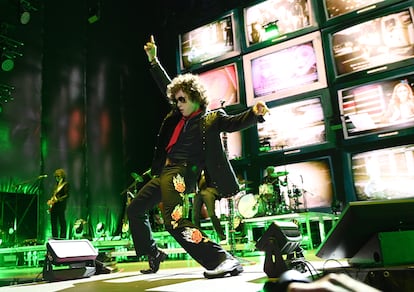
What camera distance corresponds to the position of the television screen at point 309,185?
8258 mm

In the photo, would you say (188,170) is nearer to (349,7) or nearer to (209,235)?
(209,235)

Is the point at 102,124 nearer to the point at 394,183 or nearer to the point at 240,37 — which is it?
the point at 240,37

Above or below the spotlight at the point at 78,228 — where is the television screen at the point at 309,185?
above

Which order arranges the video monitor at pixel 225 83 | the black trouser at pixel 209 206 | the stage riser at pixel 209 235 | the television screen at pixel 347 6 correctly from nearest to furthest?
the black trouser at pixel 209 206, the stage riser at pixel 209 235, the television screen at pixel 347 6, the video monitor at pixel 225 83

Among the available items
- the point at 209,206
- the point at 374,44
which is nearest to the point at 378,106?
the point at 374,44

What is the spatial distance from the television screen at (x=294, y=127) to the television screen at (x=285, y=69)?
0.33m

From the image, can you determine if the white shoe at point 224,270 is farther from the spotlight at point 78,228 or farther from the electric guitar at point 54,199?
the spotlight at point 78,228

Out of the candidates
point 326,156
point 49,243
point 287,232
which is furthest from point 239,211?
point 287,232

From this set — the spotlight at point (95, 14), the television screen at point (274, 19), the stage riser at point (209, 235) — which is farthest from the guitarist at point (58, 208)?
the television screen at point (274, 19)

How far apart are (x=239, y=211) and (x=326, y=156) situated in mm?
2165

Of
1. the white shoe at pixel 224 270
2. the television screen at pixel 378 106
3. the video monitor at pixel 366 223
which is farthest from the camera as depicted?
the television screen at pixel 378 106

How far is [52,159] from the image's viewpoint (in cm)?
934

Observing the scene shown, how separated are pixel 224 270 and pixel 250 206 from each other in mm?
5443

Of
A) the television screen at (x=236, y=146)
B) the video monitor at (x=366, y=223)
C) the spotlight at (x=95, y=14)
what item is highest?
the spotlight at (x=95, y=14)
